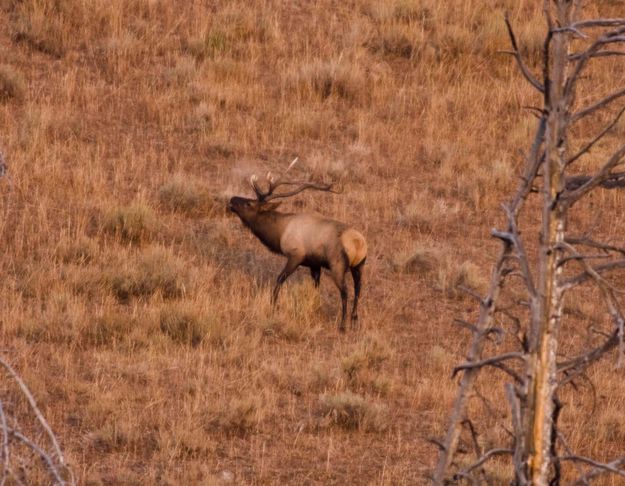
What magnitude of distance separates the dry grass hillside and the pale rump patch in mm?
654

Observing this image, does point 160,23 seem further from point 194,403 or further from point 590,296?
point 194,403

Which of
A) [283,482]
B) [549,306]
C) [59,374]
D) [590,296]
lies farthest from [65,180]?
[549,306]

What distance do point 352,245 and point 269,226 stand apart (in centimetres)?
131

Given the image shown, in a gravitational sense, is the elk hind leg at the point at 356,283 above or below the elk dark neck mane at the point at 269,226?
below

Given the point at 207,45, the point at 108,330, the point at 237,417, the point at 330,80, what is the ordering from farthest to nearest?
the point at 207,45
the point at 330,80
the point at 108,330
the point at 237,417

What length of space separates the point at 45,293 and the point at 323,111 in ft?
22.6

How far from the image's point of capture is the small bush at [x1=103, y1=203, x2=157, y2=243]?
609 inches

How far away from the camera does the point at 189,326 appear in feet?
42.5

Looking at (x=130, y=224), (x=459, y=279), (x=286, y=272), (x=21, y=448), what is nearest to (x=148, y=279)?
(x=286, y=272)

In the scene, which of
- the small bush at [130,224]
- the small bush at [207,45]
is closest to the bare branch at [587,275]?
the small bush at [130,224]

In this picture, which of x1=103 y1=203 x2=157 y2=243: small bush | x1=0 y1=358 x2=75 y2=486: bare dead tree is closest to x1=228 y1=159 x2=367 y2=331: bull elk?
x1=103 y1=203 x2=157 y2=243: small bush

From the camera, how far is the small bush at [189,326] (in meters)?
12.9

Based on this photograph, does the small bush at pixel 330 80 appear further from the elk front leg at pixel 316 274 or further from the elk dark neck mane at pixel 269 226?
the elk front leg at pixel 316 274

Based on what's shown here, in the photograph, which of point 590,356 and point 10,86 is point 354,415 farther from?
point 10,86
